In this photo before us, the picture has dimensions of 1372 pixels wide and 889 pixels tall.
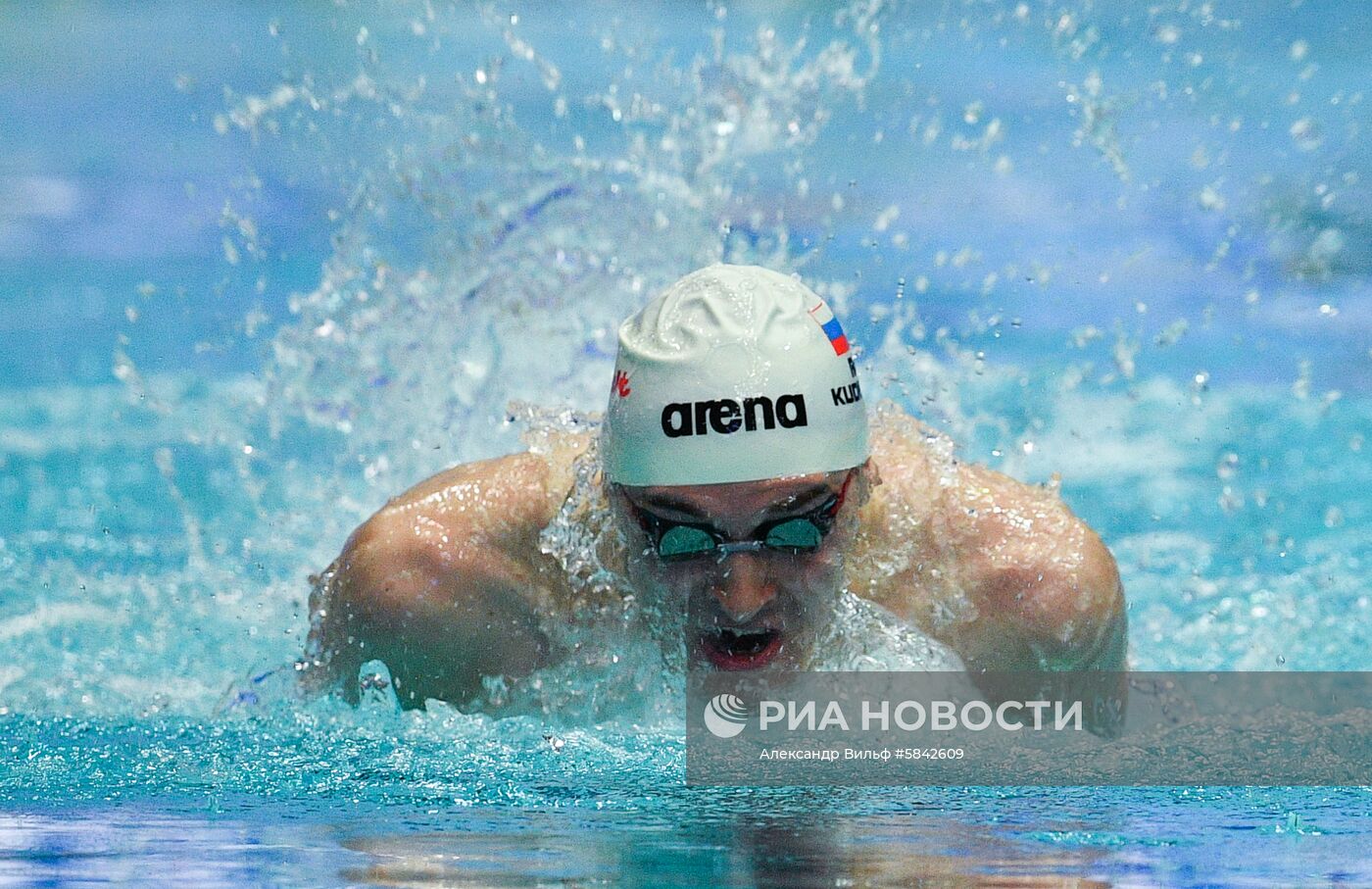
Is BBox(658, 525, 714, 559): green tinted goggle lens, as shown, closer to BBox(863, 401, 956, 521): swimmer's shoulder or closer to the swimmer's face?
the swimmer's face

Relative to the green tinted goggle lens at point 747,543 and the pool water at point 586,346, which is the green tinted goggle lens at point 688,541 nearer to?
the green tinted goggle lens at point 747,543

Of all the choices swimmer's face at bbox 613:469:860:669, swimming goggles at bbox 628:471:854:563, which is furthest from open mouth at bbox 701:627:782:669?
swimming goggles at bbox 628:471:854:563

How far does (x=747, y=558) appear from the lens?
2.57 meters

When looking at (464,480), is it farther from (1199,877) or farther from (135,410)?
(135,410)

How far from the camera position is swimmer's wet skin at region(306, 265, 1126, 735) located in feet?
8.57

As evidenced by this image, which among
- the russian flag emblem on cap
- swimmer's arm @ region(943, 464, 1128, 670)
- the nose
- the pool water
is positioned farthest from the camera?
swimmer's arm @ region(943, 464, 1128, 670)

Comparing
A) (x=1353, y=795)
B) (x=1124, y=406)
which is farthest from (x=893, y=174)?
(x=1353, y=795)

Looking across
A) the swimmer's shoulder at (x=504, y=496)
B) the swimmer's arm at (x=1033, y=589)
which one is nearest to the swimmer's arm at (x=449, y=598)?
the swimmer's shoulder at (x=504, y=496)

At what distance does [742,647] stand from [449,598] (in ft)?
2.14

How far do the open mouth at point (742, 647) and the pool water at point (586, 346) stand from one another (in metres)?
0.19

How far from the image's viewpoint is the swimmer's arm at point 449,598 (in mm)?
3004

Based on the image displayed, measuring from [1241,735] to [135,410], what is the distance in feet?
18.2

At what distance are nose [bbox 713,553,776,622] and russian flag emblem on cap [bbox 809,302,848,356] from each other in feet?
1.43

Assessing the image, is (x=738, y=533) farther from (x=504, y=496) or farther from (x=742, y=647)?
(x=504, y=496)
